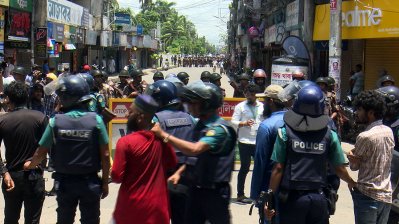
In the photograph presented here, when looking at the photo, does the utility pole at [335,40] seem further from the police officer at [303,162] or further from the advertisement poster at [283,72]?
the police officer at [303,162]

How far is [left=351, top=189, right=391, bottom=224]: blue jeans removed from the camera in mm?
4645

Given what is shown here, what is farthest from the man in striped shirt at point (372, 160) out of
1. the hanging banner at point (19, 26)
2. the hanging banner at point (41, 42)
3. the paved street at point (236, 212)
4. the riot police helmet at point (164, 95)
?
the hanging banner at point (41, 42)

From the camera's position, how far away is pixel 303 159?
14.2 ft

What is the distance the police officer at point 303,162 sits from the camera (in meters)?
4.33

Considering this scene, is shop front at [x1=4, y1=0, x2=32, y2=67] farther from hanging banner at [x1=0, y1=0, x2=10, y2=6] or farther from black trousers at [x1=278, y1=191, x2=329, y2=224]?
black trousers at [x1=278, y1=191, x2=329, y2=224]

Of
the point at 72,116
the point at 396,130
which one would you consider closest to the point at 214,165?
the point at 72,116

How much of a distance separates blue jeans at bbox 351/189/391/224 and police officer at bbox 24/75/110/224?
6.88ft

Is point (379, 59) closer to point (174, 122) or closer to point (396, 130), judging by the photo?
point (396, 130)

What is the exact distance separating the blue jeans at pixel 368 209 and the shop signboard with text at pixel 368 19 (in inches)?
383

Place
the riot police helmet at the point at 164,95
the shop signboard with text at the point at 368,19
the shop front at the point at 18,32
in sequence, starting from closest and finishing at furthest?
the riot police helmet at the point at 164,95, the shop signboard with text at the point at 368,19, the shop front at the point at 18,32

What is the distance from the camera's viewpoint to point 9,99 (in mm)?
5344

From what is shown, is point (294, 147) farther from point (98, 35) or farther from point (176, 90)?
point (98, 35)

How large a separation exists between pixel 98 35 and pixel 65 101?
127 feet

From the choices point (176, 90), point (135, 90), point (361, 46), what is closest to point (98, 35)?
point (361, 46)
